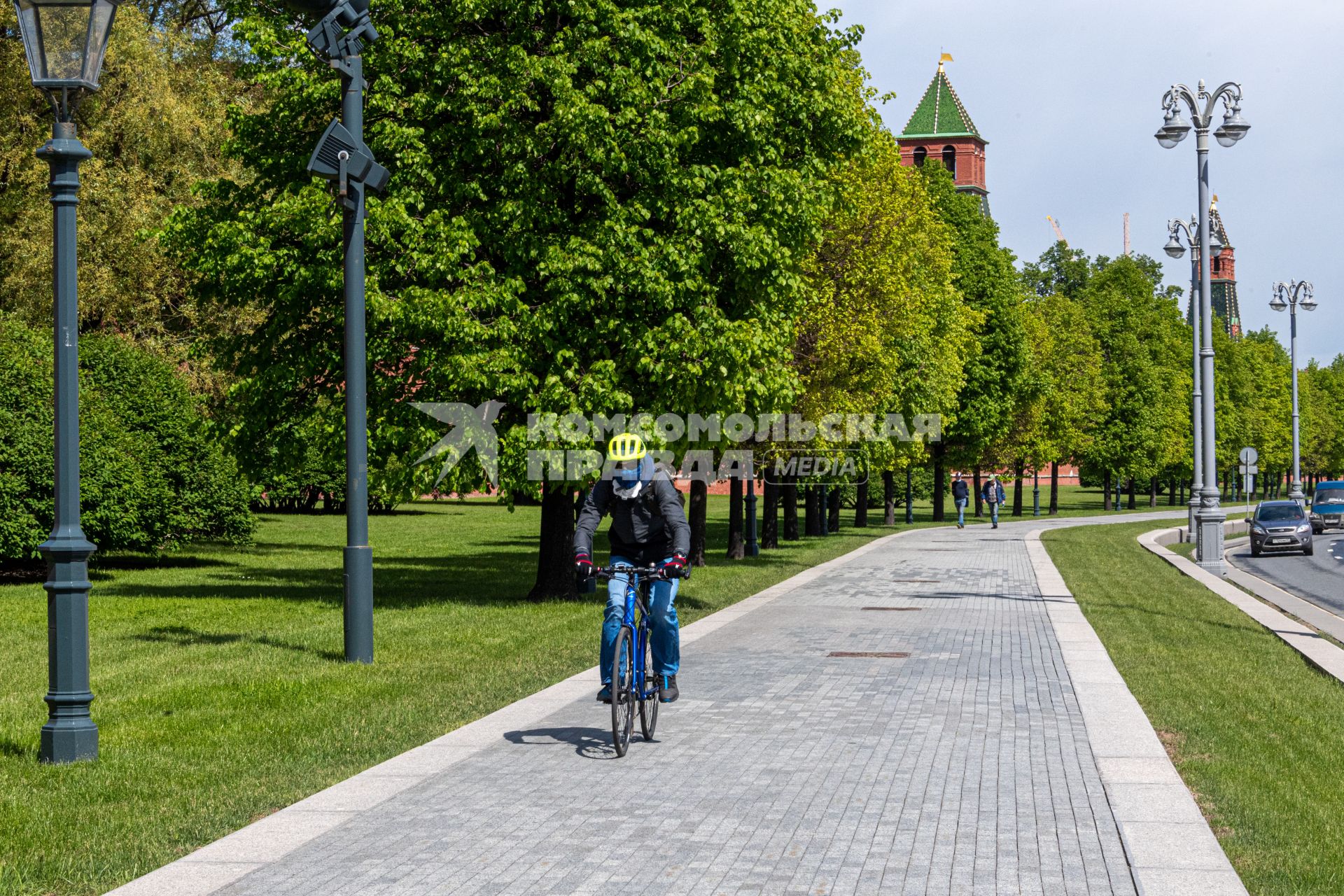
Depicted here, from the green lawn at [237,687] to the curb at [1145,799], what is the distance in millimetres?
3285

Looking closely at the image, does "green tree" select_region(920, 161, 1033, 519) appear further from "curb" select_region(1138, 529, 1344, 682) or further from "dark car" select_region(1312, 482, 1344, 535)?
"curb" select_region(1138, 529, 1344, 682)

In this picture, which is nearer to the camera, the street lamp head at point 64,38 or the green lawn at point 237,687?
the green lawn at point 237,687

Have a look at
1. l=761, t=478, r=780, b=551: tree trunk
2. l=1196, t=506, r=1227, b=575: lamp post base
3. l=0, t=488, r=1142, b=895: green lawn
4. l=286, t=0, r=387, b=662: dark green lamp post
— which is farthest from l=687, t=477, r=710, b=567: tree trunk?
l=286, t=0, r=387, b=662: dark green lamp post

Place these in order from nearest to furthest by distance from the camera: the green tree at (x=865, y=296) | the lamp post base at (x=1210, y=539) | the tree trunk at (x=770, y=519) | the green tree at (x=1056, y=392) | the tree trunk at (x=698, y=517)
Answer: the lamp post base at (x=1210, y=539) → the tree trunk at (x=698, y=517) → the green tree at (x=865, y=296) → the tree trunk at (x=770, y=519) → the green tree at (x=1056, y=392)

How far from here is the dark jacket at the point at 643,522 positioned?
8.81m

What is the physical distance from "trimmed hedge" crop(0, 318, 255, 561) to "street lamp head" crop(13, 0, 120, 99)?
13.3m

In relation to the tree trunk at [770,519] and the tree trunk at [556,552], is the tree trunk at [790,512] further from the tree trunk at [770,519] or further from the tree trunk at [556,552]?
the tree trunk at [556,552]

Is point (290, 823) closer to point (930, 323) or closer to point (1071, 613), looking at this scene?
point (1071, 613)

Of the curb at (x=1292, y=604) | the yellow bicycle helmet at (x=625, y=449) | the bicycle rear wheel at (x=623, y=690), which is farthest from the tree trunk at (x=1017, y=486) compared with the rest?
the bicycle rear wheel at (x=623, y=690)

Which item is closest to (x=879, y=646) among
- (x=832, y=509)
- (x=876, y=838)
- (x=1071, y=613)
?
(x=1071, y=613)

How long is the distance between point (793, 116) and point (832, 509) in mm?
27420

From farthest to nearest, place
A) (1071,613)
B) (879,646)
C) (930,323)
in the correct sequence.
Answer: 1. (930,323)
2. (1071,613)
3. (879,646)

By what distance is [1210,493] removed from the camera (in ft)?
87.8

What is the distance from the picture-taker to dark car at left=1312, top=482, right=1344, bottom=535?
4884cm
